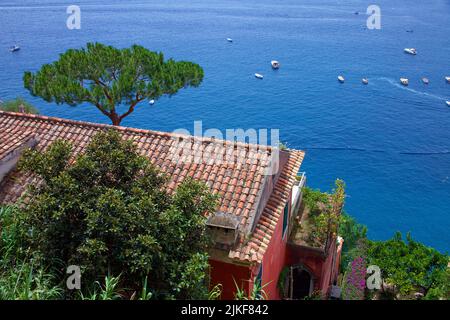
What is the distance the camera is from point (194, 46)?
68.1m

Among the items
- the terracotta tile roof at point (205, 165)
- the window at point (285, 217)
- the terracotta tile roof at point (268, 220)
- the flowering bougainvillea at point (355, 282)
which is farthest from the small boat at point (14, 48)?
the window at point (285, 217)

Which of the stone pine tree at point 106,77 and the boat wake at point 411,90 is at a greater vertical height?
the stone pine tree at point 106,77

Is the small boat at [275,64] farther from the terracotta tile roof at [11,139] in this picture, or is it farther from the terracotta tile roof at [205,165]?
the terracotta tile roof at [11,139]

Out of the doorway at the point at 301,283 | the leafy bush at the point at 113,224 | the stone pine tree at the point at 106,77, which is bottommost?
the doorway at the point at 301,283

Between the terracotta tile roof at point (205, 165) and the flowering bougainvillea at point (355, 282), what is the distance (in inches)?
274

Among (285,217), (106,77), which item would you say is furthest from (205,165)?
(106,77)

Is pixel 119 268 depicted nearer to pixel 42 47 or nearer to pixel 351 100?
pixel 351 100

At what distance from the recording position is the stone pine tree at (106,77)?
20.7 m

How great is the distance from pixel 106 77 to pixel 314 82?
40569 mm

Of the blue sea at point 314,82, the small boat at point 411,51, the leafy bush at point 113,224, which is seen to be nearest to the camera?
the leafy bush at point 113,224

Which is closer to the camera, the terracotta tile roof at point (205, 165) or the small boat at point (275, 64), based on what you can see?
the terracotta tile roof at point (205, 165)

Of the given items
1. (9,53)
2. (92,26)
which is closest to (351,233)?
(9,53)
